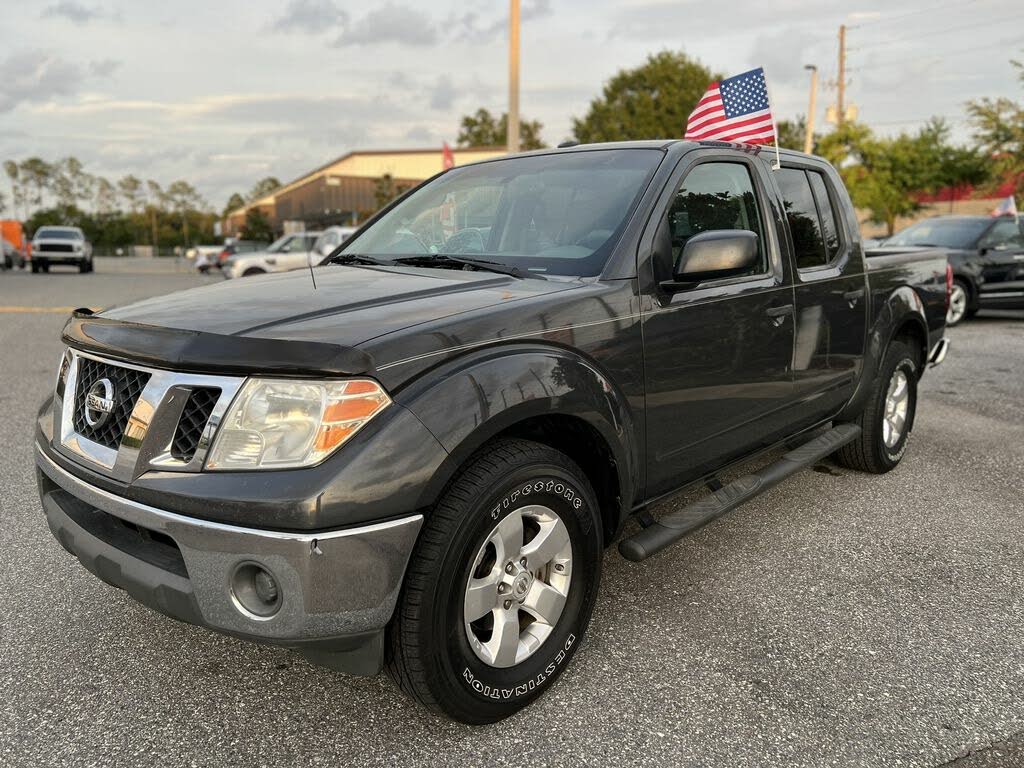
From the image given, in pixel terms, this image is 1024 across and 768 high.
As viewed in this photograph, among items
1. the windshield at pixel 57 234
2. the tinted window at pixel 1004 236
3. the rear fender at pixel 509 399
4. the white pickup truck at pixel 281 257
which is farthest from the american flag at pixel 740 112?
the windshield at pixel 57 234

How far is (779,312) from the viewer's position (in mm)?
3564

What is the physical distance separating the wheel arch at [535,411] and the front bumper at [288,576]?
0.64ft

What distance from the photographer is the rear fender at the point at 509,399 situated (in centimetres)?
216

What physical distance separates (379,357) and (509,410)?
Answer: 0.42 meters

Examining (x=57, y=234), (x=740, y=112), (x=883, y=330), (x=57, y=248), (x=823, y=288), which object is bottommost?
(x=883, y=330)

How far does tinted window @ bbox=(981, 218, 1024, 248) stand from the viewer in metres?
12.0

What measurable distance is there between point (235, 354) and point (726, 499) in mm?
2072

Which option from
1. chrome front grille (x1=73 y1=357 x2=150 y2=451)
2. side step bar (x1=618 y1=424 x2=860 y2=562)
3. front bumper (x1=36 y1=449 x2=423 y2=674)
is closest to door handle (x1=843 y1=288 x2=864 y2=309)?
side step bar (x1=618 y1=424 x2=860 y2=562)

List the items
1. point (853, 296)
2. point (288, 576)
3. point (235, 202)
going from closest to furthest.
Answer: point (288, 576) < point (853, 296) < point (235, 202)

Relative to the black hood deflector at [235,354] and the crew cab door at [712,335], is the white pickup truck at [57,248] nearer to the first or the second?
the crew cab door at [712,335]

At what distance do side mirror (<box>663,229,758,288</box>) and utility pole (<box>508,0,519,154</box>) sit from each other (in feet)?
35.2

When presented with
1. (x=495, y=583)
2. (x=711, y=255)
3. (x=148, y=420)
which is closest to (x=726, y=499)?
(x=711, y=255)

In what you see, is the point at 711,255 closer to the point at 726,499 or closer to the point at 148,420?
the point at 726,499

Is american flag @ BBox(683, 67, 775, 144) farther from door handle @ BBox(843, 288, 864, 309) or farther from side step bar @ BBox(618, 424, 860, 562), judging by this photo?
side step bar @ BBox(618, 424, 860, 562)
